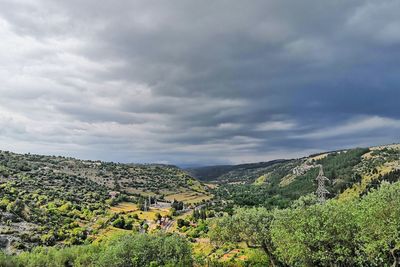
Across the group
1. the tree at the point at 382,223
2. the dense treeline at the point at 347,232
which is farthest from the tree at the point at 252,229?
the tree at the point at 382,223

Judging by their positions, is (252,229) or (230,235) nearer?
(252,229)

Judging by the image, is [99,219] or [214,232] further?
[99,219]

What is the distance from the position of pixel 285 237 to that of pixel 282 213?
670 centimetres

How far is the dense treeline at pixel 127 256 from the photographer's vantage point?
231 feet

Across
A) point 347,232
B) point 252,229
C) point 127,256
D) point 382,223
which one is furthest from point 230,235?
point 382,223

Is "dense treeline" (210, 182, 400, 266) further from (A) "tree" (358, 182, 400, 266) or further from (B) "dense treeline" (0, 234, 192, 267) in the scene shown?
(B) "dense treeline" (0, 234, 192, 267)

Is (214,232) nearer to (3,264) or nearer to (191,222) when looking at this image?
(3,264)

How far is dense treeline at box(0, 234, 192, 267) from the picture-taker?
231ft

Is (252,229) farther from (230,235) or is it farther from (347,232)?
(347,232)

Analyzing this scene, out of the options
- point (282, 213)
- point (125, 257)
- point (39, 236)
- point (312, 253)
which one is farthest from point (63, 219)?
point (312, 253)

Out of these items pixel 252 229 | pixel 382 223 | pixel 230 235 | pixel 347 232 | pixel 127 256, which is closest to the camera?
pixel 382 223

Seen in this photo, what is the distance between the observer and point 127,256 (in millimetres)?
71812

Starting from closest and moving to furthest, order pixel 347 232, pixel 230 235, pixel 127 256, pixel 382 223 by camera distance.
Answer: pixel 382 223, pixel 347 232, pixel 127 256, pixel 230 235

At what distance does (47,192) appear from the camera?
18150cm
